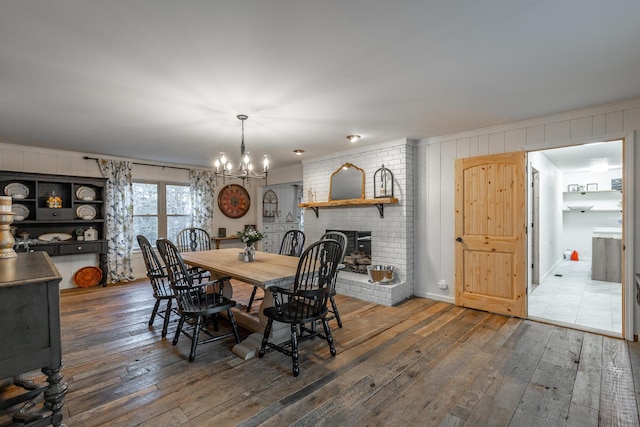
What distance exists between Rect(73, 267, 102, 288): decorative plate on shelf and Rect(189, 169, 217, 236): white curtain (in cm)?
183

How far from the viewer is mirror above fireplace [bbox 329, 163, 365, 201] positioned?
502cm

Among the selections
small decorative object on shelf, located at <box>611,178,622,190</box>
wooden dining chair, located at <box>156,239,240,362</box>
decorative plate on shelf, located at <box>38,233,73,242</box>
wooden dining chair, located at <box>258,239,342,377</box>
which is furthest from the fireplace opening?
small decorative object on shelf, located at <box>611,178,622,190</box>

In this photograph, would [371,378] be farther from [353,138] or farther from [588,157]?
[588,157]

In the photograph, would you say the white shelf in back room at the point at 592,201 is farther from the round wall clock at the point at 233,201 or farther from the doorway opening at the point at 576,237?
the round wall clock at the point at 233,201

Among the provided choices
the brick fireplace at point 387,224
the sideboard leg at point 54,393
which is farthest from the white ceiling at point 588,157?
the sideboard leg at point 54,393

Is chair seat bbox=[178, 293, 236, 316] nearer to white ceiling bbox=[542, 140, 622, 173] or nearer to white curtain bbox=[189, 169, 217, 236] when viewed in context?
white curtain bbox=[189, 169, 217, 236]

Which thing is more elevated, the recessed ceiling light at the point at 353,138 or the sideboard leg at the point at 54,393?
the recessed ceiling light at the point at 353,138

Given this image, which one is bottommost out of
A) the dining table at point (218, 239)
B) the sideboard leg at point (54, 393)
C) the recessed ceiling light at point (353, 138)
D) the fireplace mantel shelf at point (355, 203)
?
the sideboard leg at point (54, 393)

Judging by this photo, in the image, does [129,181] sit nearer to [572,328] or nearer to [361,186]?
[361,186]

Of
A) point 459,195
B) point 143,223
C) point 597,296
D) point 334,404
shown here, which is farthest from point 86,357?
point 597,296

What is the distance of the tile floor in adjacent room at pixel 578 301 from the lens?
3.52 meters

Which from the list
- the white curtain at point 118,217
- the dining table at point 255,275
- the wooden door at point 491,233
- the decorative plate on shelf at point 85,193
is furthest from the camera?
the white curtain at point 118,217

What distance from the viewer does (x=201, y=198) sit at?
6.56 metres

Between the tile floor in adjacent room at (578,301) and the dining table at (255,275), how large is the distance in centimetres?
302
